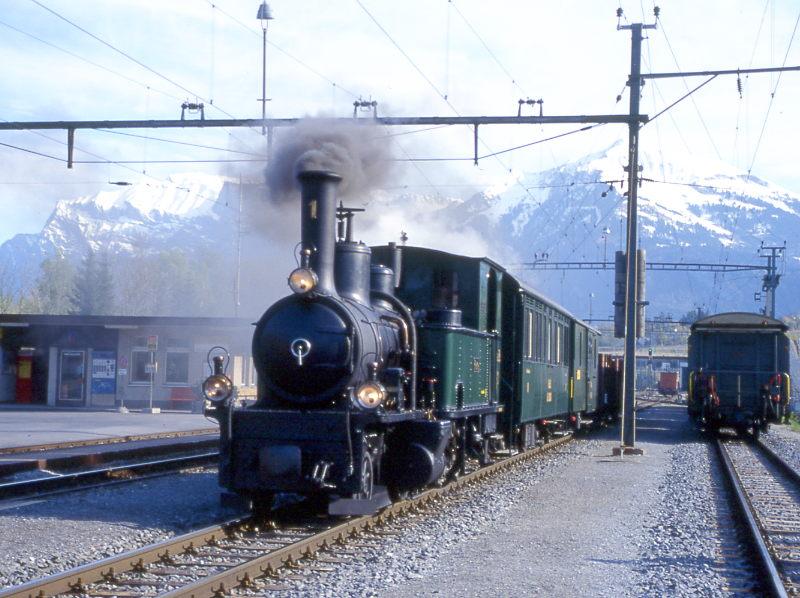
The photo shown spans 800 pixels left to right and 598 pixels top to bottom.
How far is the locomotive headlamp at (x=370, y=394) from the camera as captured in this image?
9422 mm

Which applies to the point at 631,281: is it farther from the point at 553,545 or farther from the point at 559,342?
the point at 553,545

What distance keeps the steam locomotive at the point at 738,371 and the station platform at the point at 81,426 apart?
12.1 m

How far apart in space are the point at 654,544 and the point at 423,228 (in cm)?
2405

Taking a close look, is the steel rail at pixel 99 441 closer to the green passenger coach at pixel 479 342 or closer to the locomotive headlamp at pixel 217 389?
the green passenger coach at pixel 479 342

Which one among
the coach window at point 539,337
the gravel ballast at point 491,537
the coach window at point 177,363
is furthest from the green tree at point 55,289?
the gravel ballast at point 491,537

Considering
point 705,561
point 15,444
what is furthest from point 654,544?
point 15,444

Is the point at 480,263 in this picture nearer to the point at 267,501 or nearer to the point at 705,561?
the point at 267,501

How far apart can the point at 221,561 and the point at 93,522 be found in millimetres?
2345

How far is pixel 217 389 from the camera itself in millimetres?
9953

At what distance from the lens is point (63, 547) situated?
8.55 m

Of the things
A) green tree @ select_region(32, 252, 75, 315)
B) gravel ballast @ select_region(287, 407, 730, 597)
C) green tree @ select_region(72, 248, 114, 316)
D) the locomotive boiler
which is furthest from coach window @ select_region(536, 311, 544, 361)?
green tree @ select_region(32, 252, 75, 315)

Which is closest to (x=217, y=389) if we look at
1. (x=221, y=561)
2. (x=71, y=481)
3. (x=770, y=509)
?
(x=221, y=561)

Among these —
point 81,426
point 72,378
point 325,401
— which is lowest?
point 81,426

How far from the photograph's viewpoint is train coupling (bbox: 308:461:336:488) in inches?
370
